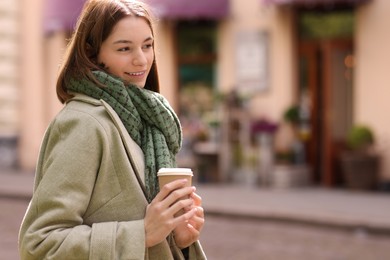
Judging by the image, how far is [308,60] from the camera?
14180mm

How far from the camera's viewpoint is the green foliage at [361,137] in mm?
13008

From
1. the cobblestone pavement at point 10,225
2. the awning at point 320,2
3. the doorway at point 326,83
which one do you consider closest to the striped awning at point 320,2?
the awning at point 320,2

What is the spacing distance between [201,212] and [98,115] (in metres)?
0.37

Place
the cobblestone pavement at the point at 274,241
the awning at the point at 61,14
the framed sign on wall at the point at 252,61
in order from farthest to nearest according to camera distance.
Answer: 1. the awning at the point at 61,14
2. the framed sign on wall at the point at 252,61
3. the cobblestone pavement at the point at 274,241

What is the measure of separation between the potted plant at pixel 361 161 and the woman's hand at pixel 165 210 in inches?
441

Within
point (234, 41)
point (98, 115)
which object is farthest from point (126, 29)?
point (234, 41)

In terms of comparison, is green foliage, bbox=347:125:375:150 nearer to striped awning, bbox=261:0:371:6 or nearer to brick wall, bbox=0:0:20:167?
striped awning, bbox=261:0:371:6

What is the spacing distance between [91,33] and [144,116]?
9.9 inches

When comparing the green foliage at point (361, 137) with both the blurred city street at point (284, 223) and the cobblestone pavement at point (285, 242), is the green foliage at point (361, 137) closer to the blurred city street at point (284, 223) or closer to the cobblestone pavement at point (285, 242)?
Result: the blurred city street at point (284, 223)

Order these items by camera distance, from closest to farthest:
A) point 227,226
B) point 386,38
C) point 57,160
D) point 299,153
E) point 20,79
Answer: point 57,160 < point 227,226 < point 386,38 < point 299,153 < point 20,79

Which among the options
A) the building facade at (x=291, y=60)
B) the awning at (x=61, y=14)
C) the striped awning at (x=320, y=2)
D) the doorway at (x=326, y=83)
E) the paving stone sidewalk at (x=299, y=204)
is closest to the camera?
the paving stone sidewalk at (x=299, y=204)

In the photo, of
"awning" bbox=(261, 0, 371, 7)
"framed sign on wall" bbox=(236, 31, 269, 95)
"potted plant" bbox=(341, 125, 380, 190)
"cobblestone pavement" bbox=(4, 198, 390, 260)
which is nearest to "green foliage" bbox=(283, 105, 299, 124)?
"framed sign on wall" bbox=(236, 31, 269, 95)

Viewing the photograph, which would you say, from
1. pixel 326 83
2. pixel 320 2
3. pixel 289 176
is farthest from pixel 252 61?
pixel 289 176

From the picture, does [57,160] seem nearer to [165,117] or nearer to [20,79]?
[165,117]
